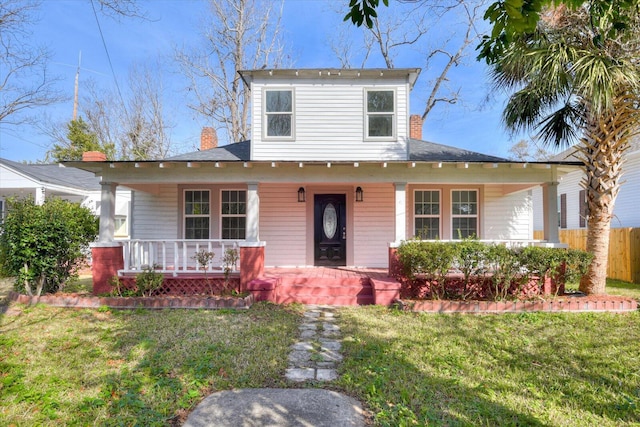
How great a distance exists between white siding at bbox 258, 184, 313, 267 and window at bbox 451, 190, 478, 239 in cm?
417

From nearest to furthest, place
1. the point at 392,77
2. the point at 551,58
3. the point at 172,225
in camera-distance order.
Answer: the point at 551,58 < the point at 392,77 < the point at 172,225

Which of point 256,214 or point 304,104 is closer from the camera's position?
point 256,214

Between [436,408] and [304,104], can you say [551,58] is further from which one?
[436,408]

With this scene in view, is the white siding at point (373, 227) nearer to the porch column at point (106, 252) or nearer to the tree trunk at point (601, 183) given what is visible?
the tree trunk at point (601, 183)

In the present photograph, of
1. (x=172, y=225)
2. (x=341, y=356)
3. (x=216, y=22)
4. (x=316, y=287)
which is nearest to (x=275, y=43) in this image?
(x=216, y=22)

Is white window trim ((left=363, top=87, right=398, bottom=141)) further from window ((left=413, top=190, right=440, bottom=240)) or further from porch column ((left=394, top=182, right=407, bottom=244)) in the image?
window ((left=413, top=190, right=440, bottom=240))

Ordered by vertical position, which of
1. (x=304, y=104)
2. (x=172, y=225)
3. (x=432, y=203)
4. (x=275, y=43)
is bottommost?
(x=172, y=225)

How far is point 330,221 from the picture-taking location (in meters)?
9.41

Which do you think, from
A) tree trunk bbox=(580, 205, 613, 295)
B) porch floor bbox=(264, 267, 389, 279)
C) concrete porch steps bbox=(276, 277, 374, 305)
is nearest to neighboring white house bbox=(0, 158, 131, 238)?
porch floor bbox=(264, 267, 389, 279)

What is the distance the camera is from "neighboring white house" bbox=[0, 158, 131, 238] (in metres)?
12.5

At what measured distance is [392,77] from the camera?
833 cm

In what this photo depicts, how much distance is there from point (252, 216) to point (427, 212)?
16.5 ft

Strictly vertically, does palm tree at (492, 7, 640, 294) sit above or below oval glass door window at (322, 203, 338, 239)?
above

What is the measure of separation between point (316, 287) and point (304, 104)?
14.8 feet
